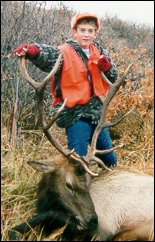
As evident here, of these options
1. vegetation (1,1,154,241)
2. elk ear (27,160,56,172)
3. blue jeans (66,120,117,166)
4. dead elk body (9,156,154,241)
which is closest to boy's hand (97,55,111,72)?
blue jeans (66,120,117,166)

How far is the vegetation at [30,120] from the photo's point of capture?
516cm

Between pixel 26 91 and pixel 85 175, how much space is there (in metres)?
1.83

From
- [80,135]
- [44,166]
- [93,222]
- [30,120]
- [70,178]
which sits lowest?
[93,222]

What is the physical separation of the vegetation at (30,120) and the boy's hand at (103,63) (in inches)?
36.7

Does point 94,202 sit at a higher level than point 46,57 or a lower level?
lower

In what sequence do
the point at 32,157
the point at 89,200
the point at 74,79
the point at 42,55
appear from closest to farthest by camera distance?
the point at 89,200 → the point at 42,55 → the point at 74,79 → the point at 32,157

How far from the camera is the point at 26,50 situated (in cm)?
525

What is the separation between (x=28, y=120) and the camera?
22.2 ft

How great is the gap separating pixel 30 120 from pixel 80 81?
1.31 m

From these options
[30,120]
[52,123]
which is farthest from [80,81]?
[30,120]

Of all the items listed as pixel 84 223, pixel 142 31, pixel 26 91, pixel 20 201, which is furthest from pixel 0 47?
pixel 142 31

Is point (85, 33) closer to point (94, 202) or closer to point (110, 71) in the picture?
point (110, 71)

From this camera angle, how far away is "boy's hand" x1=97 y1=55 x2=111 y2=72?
5695 mm

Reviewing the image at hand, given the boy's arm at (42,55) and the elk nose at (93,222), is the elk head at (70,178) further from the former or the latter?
the boy's arm at (42,55)
